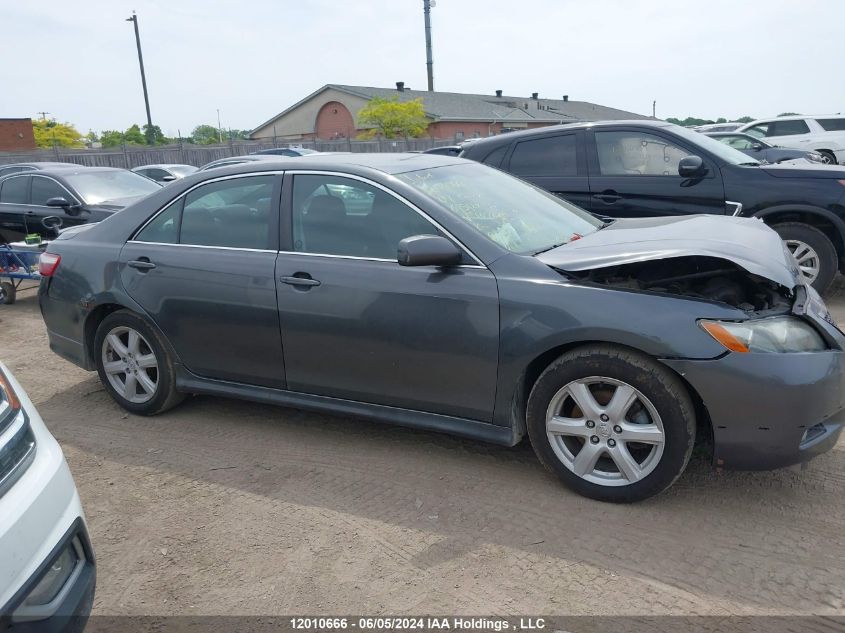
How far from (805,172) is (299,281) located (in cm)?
510

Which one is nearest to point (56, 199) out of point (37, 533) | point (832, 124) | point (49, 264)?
point (49, 264)

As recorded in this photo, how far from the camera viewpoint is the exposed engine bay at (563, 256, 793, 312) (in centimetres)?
326

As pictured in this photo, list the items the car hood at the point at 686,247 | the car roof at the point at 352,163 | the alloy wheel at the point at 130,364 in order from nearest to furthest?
the car hood at the point at 686,247, the car roof at the point at 352,163, the alloy wheel at the point at 130,364

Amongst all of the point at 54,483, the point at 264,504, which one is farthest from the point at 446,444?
the point at 54,483

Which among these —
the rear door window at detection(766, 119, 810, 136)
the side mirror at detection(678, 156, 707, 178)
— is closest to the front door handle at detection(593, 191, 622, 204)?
the side mirror at detection(678, 156, 707, 178)

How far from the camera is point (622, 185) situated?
6.68m

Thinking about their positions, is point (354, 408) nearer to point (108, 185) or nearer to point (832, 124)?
point (108, 185)

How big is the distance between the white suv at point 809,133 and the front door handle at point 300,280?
711 inches

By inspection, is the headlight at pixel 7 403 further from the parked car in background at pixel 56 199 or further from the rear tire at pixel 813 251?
the parked car in background at pixel 56 199

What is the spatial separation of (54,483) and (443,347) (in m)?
1.84

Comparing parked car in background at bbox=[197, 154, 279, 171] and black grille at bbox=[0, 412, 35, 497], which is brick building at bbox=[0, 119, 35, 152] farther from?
black grille at bbox=[0, 412, 35, 497]

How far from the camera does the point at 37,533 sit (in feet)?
6.49

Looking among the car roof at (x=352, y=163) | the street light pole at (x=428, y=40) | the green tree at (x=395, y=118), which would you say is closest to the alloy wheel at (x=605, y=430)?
the car roof at (x=352, y=163)

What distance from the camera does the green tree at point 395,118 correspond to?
45.0 metres
